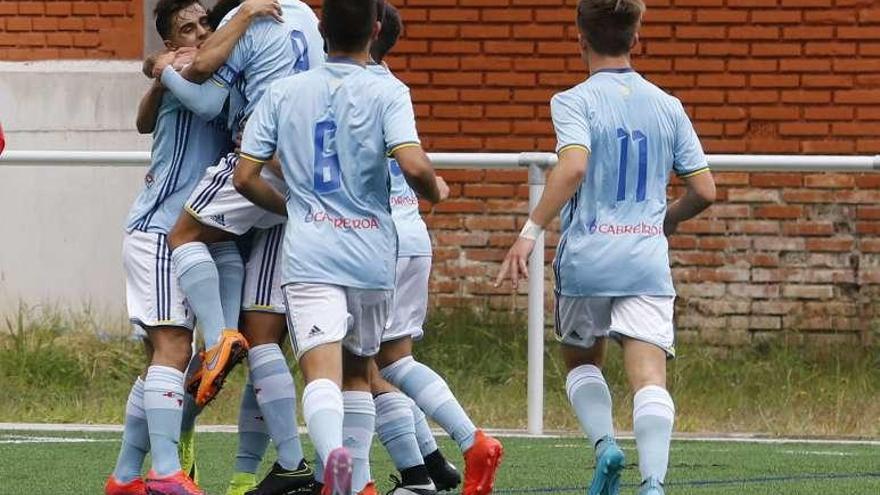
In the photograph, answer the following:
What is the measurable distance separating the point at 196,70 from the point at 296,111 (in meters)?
0.64

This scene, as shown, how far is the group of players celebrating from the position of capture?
6383mm

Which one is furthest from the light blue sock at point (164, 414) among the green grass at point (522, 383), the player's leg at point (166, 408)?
the green grass at point (522, 383)

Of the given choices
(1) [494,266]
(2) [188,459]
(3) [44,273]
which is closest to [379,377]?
(2) [188,459]

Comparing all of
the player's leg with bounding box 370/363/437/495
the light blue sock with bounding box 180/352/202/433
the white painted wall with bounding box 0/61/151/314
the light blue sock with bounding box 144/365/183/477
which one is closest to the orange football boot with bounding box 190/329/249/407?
the light blue sock with bounding box 144/365/183/477

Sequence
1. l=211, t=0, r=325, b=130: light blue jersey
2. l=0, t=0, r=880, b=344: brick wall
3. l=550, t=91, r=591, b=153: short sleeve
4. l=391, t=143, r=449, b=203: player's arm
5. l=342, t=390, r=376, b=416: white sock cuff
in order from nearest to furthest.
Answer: l=391, t=143, r=449, b=203: player's arm
l=550, t=91, r=591, b=153: short sleeve
l=342, t=390, r=376, b=416: white sock cuff
l=211, t=0, r=325, b=130: light blue jersey
l=0, t=0, r=880, b=344: brick wall

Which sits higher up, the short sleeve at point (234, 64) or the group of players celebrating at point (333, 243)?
the short sleeve at point (234, 64)

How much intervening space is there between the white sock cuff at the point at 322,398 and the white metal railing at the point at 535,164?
3.96 metres

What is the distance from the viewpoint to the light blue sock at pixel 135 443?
7.16 metres

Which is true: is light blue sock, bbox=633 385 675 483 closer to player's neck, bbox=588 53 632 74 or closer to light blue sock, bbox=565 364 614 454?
light blue sock, bbox=565 364 614 454

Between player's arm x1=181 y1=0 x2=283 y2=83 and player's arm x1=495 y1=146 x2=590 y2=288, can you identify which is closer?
player's arm x1=495 y1=146 x2=590 y2=288

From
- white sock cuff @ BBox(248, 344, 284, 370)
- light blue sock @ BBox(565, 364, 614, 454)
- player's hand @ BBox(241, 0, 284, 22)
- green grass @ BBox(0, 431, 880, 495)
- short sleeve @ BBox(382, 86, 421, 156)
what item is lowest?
green grass @ BBox(0, 431, 880, 495)

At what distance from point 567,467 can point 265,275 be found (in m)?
1.98

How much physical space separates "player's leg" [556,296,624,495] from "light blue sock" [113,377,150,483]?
4.58ft

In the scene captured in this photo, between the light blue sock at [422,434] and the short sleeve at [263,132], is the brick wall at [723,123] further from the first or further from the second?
the short sleeve at [263,132]
